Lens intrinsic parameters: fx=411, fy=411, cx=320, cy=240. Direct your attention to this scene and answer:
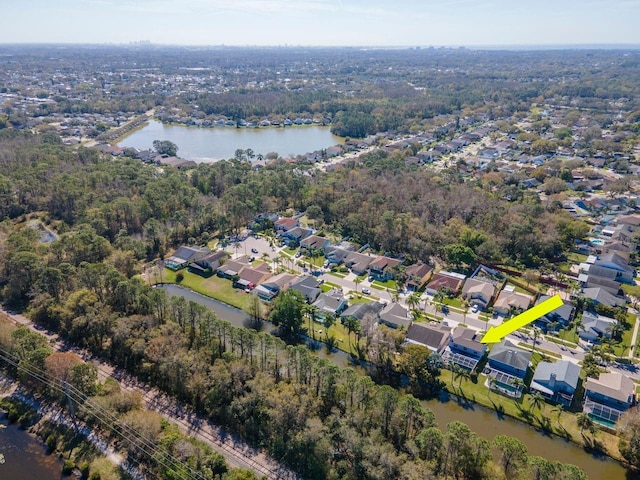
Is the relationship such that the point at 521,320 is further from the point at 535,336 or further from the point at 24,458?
the point at 24,458

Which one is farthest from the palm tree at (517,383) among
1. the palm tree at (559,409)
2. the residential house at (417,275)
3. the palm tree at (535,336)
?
the residential house at (417,275)

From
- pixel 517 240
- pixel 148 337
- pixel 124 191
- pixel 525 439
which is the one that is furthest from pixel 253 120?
pixel 525 439

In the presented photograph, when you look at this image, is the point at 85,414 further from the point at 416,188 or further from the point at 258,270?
the point at 416,188

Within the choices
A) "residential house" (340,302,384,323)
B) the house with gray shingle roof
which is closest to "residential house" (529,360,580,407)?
the house with gray shingle roof

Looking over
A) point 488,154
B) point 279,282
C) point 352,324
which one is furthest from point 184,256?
point 488,154

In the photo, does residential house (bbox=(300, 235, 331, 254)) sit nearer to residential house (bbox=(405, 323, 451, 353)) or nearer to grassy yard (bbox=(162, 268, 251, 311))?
grassy yard (bbox=(162, 268, 251, 311))

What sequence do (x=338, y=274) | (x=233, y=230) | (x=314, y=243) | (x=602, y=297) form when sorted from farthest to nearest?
(x=233, y=230) < (x=314, y=243) < (x=338, y=274) < (x=602, y=297)
